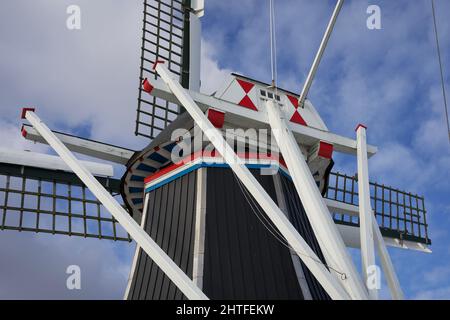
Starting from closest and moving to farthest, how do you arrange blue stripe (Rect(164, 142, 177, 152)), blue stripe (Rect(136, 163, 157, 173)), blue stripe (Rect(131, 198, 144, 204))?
blue stripe (Rect(164, 142, 177, 152)), blue stripe (Rect(136, 163, 157, 173)), blue stripe (Rect(131, 198, 144, 204))

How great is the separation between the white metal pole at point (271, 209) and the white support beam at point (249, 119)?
0.42 metres

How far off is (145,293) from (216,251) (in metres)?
1.86

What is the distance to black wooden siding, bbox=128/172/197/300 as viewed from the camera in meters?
12.0

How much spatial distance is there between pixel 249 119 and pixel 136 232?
3.97 m

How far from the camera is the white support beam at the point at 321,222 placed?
934 cm

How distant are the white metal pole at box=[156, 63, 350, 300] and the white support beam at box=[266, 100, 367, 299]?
390 mm

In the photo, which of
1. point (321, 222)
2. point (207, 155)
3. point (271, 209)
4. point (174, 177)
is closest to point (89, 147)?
point (174, 177)

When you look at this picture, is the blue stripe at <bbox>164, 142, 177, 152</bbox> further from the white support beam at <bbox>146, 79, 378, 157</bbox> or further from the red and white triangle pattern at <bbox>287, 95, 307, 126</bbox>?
the red and white triangle pattern at <bbox>287, 95, 307, 126</bbox>

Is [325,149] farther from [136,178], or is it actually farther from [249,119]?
[136,178]

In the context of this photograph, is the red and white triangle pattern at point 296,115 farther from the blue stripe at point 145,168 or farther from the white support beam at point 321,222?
the blue stripe at point 145,168

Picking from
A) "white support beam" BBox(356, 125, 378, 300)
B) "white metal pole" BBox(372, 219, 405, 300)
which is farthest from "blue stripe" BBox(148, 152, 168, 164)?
"white metal pole" BBox(372, 219, 405, 300)

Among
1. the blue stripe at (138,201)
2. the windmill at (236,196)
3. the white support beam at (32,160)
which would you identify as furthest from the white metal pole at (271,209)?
the white support beam at (32,160)
